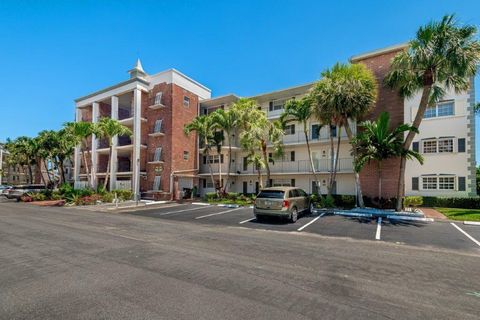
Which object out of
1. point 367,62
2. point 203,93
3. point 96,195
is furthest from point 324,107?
point 96,195

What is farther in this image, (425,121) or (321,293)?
(425,121)

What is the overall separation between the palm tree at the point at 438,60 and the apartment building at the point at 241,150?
3.26 meters

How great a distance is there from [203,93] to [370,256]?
2989 centimetres

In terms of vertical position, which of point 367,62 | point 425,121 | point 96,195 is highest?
point 367,62

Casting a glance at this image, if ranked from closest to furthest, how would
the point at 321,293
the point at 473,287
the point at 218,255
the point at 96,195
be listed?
1. the point at 321,293
2. the point at 473,287
3. the point at 218,255
4. the point at 96,195

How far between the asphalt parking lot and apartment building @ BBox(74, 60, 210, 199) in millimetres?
13989

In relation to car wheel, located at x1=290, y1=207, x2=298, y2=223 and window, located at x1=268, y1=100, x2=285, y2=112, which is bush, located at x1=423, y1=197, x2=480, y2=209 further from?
window, located at x1=268, y1=100, x2=285, y2=112

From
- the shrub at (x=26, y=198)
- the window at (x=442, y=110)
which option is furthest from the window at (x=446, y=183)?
the shrub at (x=26, y=198)

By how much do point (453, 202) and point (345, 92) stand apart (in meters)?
11.5

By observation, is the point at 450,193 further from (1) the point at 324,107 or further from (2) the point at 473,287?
(2) the point at 473,287

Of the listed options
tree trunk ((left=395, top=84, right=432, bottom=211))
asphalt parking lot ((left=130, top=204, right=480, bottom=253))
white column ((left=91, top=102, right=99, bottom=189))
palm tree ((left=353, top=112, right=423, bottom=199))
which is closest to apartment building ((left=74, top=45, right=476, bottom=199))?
white column ((left=91, top=102, right=99, bottom=189))

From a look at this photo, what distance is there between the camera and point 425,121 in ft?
65.9

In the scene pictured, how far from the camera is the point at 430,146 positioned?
19953mm

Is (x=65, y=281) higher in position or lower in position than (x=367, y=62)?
lower
